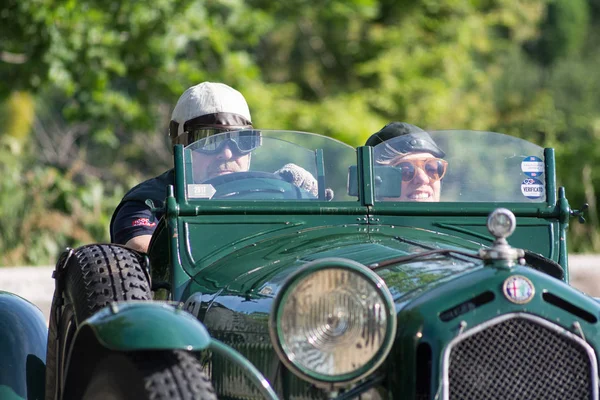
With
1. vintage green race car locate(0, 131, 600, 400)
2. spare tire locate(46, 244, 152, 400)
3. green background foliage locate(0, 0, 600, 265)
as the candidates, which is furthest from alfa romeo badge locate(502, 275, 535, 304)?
green background foliage locate(0, 0, 600, 265)

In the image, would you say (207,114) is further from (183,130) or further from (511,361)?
(511,361)

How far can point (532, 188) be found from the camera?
4574 millimetres

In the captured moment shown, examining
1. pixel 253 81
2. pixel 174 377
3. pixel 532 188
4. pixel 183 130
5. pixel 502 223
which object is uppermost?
pixel 253 81

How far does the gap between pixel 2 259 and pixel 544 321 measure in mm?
8775

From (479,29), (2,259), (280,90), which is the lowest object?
(2,259)

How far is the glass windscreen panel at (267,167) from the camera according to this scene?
14.0 ft

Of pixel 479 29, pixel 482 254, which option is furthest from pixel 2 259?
pixel 479 29

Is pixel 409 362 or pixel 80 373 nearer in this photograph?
pixel 409 362

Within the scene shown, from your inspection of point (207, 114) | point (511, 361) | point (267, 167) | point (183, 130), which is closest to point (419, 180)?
point (267, 167)

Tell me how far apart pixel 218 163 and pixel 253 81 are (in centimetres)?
1272

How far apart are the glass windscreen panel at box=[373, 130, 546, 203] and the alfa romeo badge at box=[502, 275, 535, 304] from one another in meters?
1.28

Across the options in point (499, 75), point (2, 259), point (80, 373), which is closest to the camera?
point (80, 373)

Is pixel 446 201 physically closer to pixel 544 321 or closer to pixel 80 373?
pixel 544 321

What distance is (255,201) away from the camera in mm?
4234
